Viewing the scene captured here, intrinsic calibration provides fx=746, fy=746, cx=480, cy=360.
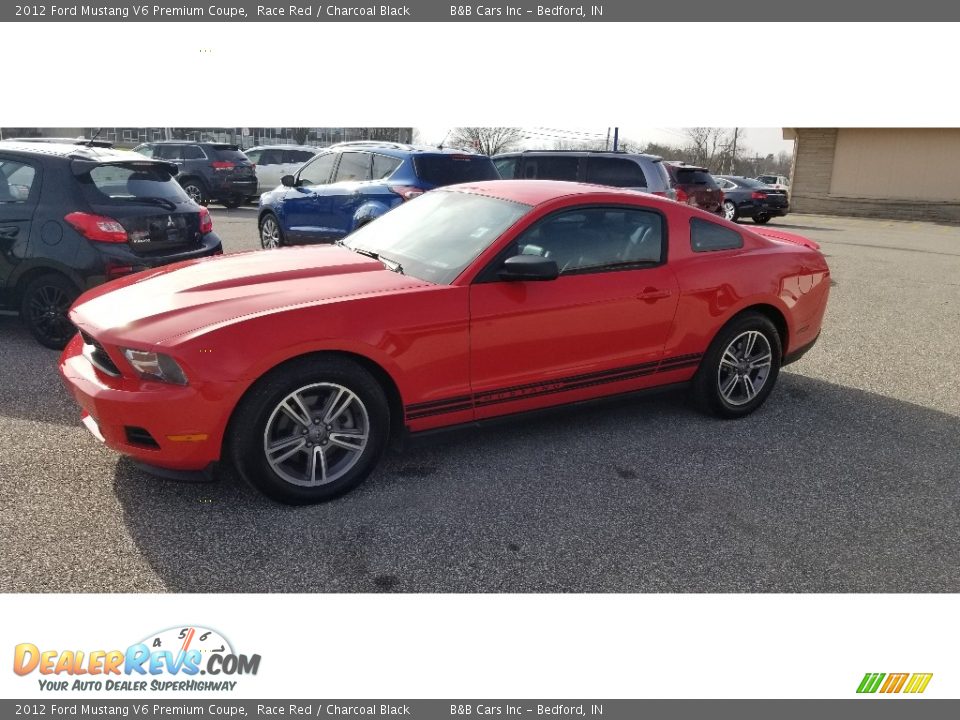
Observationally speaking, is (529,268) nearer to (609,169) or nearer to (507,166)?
(609,169)

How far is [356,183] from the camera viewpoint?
9.09m

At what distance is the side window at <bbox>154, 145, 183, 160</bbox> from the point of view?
18.2 m

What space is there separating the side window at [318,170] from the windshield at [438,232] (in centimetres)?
515

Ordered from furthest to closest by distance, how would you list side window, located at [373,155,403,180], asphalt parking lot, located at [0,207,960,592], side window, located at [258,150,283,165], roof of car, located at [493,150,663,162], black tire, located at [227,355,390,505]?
side window, located at [258,150,283,165], roof of car, located at [493,150,663,162], side window, located at [373,155,403,180], black tire, located at [227,355,390,505], asphalt parking lot, located at [0,207,960,592]

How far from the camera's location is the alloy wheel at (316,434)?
11.4 ft

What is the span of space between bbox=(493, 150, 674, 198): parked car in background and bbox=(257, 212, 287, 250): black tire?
3337 millimetres

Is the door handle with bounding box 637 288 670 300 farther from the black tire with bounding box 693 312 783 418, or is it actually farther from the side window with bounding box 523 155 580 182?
the side window with bounding box 523 155 580 182

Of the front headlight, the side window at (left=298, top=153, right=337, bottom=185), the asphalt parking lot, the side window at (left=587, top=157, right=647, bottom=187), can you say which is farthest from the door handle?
the side window at (left=587, top=157, right=647, bottom=187)

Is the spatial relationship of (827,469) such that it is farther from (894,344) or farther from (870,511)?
(894,344)

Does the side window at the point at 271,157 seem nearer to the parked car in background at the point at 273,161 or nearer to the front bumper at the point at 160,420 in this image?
the parked car in background at the point at 273,161

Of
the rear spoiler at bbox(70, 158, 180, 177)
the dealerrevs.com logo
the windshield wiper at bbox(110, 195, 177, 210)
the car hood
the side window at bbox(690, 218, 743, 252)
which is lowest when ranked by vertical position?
the dealerrevs.com logo

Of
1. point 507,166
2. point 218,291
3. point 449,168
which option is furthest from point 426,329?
point 507,166

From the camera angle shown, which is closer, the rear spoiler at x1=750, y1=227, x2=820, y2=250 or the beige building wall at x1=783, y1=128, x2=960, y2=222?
the rear spoiler at x1=750, y1=227, x2=820, y2=250

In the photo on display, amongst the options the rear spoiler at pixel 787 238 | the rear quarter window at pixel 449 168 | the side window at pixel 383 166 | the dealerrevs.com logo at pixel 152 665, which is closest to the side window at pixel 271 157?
the side window at pixel 383 166
